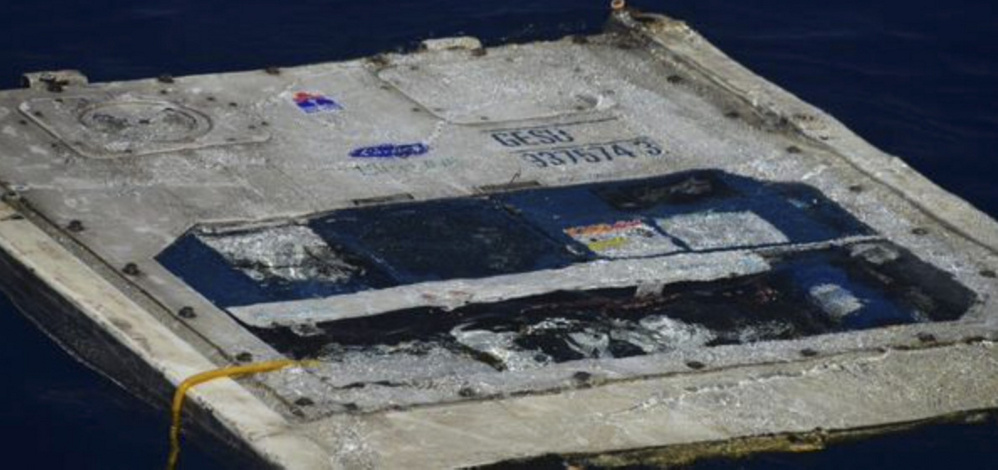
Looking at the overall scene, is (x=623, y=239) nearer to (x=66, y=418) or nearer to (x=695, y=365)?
(x=695, y=365)

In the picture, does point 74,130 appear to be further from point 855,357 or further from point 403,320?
point 855,357

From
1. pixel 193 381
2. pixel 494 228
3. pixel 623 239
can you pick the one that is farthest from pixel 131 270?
pixel 623 239

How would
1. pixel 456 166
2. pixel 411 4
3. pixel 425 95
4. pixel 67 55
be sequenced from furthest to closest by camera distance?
pixel 411 4 < pixel 67 55 < pixel 425 95 < pixel 456 166

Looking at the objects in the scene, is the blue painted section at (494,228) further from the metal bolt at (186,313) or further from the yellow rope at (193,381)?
the yellow rope at (193,381)

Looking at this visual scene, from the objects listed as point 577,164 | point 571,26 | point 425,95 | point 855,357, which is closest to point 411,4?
point 571,26

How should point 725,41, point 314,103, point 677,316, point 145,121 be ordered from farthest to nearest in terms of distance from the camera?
point 725,41
point 314,103
point 145,121
point 677,316
